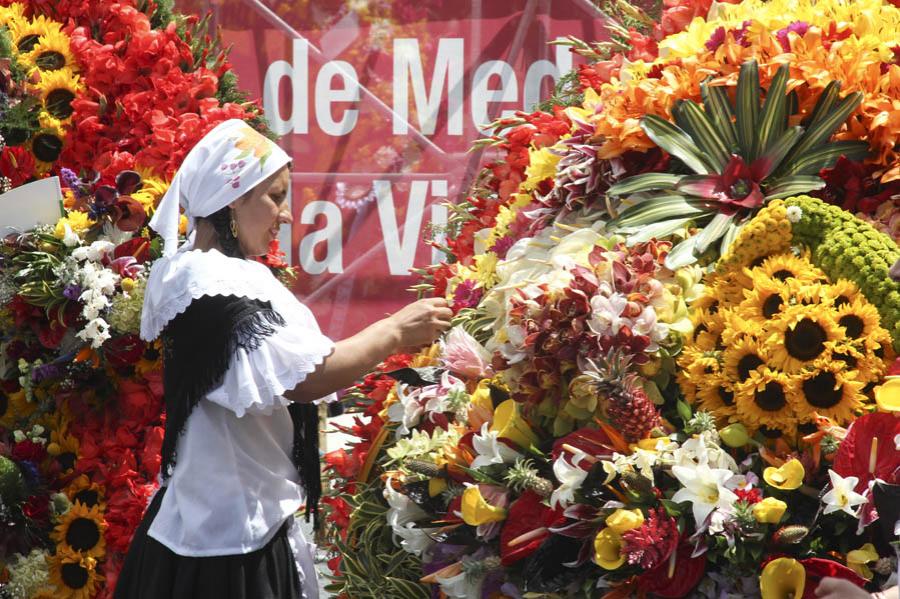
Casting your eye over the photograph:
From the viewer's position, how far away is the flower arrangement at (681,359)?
69.5 inches

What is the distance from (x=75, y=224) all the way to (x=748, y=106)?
1.88 m

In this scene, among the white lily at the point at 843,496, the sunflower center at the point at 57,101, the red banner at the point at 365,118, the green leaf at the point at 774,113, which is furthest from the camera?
the red banner at the point at 365,118

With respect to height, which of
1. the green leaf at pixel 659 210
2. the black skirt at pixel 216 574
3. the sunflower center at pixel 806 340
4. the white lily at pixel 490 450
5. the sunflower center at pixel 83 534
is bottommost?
the sunflower center at pixel 83 534

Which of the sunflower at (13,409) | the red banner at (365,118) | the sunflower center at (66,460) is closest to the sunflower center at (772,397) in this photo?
the sunflower center at (66,460)

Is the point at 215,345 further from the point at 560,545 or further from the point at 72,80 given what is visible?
the point at 72,80

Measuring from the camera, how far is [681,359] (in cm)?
195

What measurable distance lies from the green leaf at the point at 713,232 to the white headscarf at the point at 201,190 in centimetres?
86

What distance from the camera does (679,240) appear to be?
211 centimetres

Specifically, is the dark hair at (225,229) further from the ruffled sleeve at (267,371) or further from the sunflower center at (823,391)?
the sunflower center at (823,391)

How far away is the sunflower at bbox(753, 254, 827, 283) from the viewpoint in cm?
188

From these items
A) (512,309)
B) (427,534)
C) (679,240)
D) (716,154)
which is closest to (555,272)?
(512,309)

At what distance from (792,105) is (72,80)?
2142mm

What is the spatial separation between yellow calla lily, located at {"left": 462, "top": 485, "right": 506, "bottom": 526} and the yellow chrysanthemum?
5.31ft

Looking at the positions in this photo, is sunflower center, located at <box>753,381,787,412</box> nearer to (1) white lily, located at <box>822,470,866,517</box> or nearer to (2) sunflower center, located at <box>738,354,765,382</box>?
(2) sunflower center, located at <box>738,354,765,382</box>
